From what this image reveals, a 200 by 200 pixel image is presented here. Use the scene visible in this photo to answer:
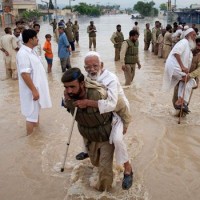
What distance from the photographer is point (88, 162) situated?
13.7ft

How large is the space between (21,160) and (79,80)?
2.11 m

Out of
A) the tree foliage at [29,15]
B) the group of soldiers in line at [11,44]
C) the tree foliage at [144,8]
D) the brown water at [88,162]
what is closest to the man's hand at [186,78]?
the brown water at [88,162]

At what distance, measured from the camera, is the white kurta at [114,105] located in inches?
115

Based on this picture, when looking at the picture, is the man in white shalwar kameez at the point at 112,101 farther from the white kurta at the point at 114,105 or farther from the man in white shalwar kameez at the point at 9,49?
the man in white shalwar kameez at the point at 9,49

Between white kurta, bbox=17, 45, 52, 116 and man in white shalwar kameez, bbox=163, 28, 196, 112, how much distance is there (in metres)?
2.31

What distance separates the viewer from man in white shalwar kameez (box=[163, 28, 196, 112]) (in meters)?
5.34

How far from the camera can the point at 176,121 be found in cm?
572

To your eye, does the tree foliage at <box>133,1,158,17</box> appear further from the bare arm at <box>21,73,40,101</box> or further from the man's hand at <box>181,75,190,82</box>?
the bare arm at <box>21,73,40,101</box>

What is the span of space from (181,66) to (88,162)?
8.21ft

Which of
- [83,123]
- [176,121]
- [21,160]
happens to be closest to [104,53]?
[176,121]

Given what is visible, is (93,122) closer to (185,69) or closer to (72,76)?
(72,76)

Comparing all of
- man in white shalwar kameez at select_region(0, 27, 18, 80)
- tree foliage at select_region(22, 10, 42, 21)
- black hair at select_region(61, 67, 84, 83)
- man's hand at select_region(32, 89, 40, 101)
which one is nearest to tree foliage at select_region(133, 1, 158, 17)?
tree foliage at select_region(22, 10, 42, 21)

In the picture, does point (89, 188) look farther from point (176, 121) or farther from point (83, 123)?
point (176, 121)

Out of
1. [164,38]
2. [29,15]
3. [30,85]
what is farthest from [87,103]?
[29,15]
